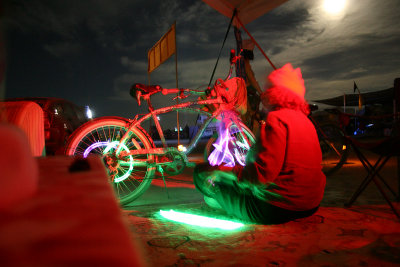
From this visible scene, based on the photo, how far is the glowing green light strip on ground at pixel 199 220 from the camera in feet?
7.00

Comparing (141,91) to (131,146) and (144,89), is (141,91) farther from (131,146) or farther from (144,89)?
(131,146)

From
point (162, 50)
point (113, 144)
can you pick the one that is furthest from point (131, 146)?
point (162, 50)

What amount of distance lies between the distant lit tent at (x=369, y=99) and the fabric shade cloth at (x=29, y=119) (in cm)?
1734

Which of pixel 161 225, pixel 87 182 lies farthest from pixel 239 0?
pixel 87 182

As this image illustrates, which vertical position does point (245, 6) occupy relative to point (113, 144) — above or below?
above

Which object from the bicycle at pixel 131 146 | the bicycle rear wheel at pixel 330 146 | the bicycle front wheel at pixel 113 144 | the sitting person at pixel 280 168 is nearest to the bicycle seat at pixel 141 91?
the bicycle at pixel 131 146

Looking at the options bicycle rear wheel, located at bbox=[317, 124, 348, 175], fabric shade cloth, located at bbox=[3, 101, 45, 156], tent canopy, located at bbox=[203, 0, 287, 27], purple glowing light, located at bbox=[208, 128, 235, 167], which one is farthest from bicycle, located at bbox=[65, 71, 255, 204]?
bicycle rear wheel, located at bbox=[317, 124, 348, 175]

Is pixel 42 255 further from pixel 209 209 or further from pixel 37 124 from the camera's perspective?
pixel 209 209

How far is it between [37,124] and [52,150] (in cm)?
274

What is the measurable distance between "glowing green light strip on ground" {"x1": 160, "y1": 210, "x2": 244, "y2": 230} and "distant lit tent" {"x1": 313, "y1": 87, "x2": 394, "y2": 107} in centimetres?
1634

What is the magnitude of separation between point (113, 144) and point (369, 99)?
63.4 feet

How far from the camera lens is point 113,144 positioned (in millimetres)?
2891

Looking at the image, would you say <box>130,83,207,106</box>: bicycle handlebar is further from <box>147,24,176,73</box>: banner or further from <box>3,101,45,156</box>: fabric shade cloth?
<box>147,24,176,73</box>: banner

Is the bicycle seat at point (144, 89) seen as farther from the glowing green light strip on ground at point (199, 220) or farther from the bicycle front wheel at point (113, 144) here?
the glowing green light strip on ground at point (199, 220)
